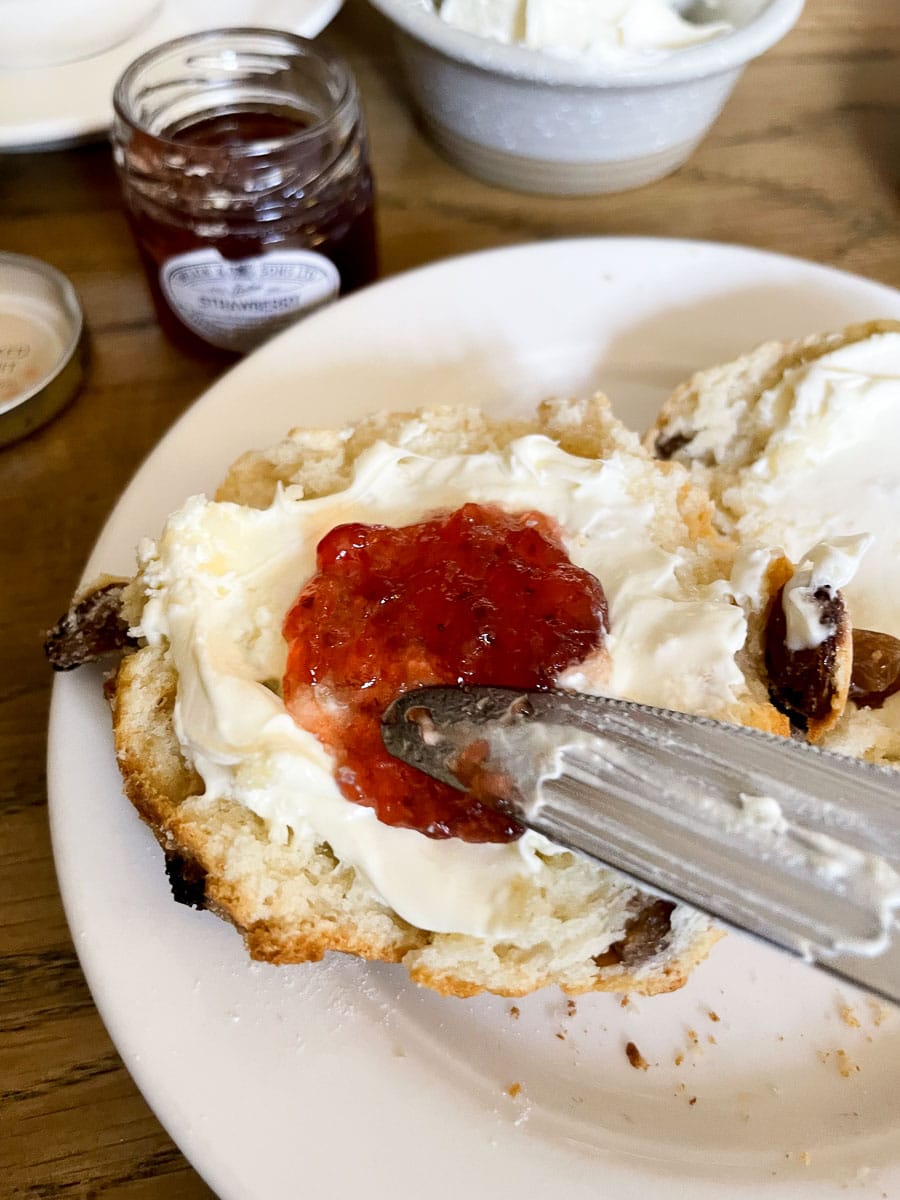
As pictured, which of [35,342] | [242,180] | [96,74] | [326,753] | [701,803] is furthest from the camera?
[96,74]

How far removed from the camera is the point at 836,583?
131 centimetres

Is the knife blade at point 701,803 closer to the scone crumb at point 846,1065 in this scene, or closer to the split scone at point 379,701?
the split scone at point 379,701

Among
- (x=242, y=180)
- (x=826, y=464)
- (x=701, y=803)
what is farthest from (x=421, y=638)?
(x=242, y=180)

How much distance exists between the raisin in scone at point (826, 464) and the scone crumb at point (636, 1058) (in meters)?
0.54

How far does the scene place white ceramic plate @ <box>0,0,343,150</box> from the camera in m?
2.17

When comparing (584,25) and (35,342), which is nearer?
(584,25)

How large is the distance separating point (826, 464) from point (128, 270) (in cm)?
172

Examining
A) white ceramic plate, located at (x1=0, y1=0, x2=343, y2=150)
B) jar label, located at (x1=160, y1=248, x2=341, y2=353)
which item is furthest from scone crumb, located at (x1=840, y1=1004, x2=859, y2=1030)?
white ceramic plate, located at (x1=0, y1=0, x2=343, y2=150)

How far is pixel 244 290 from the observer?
1938 millimetres

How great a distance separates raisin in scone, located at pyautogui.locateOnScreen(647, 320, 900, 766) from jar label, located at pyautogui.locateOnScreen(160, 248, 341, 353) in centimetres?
79

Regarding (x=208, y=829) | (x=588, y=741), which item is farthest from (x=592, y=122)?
(x=208, y=829)

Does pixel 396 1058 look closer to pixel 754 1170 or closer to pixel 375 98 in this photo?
pixel 754 1170

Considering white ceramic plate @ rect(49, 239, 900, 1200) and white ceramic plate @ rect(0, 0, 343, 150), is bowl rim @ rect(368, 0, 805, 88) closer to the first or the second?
white ceramic plate @ rect(0, 0, 343, 150)

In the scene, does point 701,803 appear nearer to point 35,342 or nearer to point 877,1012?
point 877,1012
